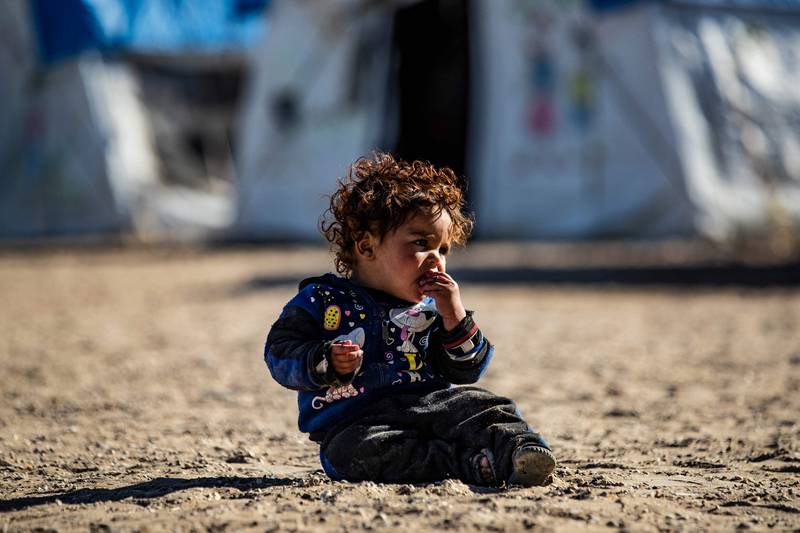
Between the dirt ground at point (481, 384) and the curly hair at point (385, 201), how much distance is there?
1.82 ft

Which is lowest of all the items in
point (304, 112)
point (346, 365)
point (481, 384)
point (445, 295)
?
point (481, 384)

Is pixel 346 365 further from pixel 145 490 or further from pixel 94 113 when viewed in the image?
pixel 94 113

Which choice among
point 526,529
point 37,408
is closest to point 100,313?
point 37,408

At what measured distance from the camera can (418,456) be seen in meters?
2.19

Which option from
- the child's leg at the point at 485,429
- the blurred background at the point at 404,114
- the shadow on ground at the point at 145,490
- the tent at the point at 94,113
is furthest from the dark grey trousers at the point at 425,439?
the tent at the point at 94,113

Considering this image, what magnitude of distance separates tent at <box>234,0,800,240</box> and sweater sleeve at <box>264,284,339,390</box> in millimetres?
6987

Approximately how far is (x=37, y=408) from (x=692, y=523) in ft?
7.36

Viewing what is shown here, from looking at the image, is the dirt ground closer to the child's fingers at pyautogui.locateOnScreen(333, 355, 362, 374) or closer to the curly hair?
the child's fingers at pyautogui.locateOnScreen(333, 355, 362, 374)

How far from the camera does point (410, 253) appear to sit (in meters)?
2.23

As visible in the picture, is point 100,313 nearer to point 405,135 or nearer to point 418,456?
point 418,456

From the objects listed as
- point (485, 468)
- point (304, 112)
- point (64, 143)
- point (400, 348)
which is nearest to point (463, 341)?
point (400, 348)

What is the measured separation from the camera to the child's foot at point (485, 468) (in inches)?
83.9

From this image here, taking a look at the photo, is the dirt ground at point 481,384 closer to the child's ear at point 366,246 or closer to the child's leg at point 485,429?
the child's leg at point 485,429

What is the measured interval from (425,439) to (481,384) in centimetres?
160
